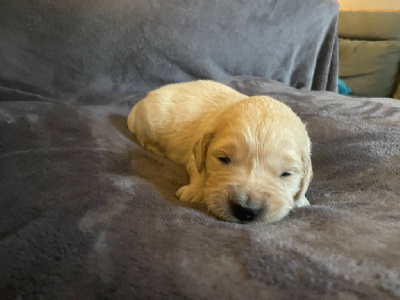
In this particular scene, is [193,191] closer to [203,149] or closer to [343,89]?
[203,149]

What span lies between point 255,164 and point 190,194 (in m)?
0.32

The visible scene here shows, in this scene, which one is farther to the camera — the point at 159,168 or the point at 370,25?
the point at 370,25

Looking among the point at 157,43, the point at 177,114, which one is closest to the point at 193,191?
the point at 177,114

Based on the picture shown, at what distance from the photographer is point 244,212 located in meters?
1.30

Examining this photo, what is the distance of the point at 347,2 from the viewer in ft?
17.2

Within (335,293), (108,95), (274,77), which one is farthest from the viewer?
(274,77)

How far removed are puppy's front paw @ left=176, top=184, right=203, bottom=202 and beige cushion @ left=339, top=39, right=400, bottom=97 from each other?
12.5ft

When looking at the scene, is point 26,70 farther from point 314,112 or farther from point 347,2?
point 347,2

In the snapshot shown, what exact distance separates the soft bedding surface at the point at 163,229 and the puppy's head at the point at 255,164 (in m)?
0.09

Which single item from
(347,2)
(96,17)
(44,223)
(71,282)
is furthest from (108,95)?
(347,2)

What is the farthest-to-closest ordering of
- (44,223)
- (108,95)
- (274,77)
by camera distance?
1. (274,77)
2. (108,95)
3. (44,223)

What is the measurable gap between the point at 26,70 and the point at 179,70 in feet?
3.98

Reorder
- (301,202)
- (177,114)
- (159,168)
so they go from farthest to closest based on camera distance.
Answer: (177,114)
(159,168)
(301,202)

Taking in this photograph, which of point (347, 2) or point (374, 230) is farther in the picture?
point (347, 2)
